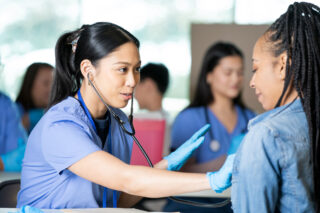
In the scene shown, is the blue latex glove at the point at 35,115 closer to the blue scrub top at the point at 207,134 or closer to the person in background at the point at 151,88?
the person in background at the point at 151,88

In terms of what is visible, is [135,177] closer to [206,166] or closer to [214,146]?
[206,166]

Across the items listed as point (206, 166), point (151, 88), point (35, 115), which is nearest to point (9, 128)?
point (35, 115)

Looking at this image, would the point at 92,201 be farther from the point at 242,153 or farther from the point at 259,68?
the point at 259,68

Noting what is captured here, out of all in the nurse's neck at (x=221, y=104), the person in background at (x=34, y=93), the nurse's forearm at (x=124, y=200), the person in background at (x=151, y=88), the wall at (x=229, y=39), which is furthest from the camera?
the wall at (x=229, y=39)

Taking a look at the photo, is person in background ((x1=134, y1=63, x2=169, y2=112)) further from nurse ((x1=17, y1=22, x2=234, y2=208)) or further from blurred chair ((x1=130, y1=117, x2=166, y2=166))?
nurse ((x1=17, y1=22, x2=234, y2=208))

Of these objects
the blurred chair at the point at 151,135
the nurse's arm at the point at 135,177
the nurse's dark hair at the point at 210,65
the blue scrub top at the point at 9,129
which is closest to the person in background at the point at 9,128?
the blue scrub top at the point at 9,129

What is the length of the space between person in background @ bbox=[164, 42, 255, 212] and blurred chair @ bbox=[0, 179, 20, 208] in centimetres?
104

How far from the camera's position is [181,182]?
3.83ft

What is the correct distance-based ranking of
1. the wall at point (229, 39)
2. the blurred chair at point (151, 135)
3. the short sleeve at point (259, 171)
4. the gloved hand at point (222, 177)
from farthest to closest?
the wall at point (229, 39), the blurred chair at point (151, 135), the gloved hand at point (222, 177), the short sleeve at point (259, 171)

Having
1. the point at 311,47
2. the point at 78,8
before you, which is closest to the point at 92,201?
the point at 311,47

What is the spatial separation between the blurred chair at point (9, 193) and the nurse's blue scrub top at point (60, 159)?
189 mm

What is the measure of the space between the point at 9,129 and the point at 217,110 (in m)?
1.28

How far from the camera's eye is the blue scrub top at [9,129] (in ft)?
8.21

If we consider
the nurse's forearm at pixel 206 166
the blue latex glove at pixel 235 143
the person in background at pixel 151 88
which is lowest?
the nurse's forearm at pixel 206 166
